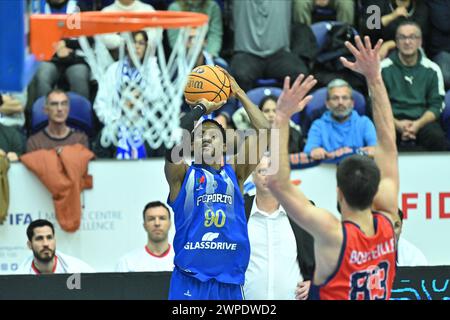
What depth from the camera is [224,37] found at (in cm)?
1038

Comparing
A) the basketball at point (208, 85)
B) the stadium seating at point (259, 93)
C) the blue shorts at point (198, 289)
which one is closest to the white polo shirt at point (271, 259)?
the blue shorts at point (198, 289)

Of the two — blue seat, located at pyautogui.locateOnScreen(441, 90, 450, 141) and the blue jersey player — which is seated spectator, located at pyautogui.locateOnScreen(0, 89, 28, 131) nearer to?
the blue jersey player

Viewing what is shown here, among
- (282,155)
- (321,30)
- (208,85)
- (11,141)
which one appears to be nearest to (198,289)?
(208,85)

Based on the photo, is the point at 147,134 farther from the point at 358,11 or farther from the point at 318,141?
the point at 358,11

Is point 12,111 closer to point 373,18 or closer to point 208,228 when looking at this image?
point 208,228

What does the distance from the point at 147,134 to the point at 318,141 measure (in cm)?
141

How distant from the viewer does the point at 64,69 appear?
31.3ft

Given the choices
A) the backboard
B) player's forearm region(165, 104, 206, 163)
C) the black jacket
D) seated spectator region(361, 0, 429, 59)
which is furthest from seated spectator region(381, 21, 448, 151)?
the backboard

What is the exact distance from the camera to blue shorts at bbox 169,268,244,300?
6531 mm

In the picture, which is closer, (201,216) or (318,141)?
(201,216)

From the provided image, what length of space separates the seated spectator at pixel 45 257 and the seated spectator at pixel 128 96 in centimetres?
102

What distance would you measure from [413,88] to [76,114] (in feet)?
9.64
